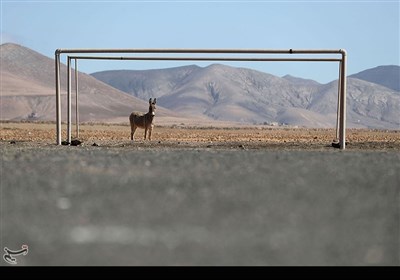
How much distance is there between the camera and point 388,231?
5117 mm

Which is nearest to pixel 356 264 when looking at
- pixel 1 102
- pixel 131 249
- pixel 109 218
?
pixel 131 249

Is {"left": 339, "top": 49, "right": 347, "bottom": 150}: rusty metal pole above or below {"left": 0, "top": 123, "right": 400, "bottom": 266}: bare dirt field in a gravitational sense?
above

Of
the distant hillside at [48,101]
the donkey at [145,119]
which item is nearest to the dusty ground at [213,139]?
the donkey at [145,119]

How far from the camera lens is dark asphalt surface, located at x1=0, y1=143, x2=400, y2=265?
4.39 meters

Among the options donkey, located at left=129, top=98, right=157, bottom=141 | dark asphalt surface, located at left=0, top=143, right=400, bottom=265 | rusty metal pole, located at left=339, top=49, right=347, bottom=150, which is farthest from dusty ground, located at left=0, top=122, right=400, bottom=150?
dark asphalt surface, located at left=0, top=143, right=400, bottom=265

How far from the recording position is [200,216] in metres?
5.50

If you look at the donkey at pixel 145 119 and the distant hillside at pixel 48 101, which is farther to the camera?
the distant hillside at pixel 48 101

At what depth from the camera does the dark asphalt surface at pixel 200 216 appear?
173 inches

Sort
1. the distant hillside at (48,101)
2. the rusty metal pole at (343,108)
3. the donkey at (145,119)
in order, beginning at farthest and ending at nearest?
the distant hillside at (48,101)
the donkey at (145,119)
the rusty metal pole at (343,108)

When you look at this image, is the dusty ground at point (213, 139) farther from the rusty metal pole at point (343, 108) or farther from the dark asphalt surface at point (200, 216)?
the dark asphalt surface at point (200, 216)

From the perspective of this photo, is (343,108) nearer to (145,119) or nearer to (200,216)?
(145,119)

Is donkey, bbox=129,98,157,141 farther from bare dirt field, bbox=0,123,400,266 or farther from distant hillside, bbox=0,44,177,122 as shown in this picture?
distant hillside, bbox=0,44,177,122
